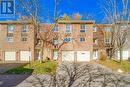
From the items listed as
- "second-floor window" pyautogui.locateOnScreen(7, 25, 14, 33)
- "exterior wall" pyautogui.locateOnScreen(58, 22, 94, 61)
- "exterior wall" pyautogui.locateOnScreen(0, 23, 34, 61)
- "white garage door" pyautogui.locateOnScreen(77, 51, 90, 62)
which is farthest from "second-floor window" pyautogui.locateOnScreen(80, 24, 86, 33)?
"second-floor window" pyautogui.locateOnScreen(7, 25, 14, 33)

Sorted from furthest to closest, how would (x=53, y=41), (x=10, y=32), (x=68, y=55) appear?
1. (x=10, y=32)
2. (x=53, y=41)
3. (x=68, y=55)

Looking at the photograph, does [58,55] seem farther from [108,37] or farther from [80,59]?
[108,37]

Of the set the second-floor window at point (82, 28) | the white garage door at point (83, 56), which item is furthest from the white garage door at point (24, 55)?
the second-floor window at point (82, 28)

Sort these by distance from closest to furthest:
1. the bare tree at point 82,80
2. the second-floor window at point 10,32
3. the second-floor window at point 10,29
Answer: the bare tree at point 82,80 < the second-floor window at point 10,32 < the second-floor window at point 10,29

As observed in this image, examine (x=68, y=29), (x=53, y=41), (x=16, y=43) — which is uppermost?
(x=68, y=29)

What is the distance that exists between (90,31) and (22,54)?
14.2 meters

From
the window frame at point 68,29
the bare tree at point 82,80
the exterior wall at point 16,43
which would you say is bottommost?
the bare tree at point 82,80

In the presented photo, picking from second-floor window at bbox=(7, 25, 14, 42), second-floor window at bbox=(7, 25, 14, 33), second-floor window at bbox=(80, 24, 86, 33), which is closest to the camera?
second-floor window at bbox=(80, 24, 86, 33)

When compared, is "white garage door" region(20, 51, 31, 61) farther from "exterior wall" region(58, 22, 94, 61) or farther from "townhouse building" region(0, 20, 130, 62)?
"exterior wall" region(58, 22, 94, 61)

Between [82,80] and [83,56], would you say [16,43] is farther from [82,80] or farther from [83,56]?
[82,80]

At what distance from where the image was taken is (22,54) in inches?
1654

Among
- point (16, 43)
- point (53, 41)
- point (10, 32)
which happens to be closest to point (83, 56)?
point (53, 41)

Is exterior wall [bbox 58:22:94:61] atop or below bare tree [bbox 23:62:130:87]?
atop

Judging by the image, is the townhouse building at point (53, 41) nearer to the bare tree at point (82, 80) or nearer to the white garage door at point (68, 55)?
the white garage door at point (68, 55)
